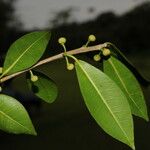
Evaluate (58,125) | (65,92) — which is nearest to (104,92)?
(58,125)

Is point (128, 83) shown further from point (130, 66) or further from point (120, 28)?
point (120, 28)

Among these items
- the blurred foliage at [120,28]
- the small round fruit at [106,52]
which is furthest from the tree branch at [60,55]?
the blurred foliage at [120,28]

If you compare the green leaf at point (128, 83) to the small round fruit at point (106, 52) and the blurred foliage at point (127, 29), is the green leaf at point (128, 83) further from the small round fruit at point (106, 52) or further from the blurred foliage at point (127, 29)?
the blurred foliage at point (127, 29)

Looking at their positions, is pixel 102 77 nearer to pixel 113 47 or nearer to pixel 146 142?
pixel 113 47

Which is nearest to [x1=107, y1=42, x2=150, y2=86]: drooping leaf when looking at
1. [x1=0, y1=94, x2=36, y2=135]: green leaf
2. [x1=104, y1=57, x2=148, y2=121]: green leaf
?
[x1=104, y1=57, x2=148, y2=121]: green leaf

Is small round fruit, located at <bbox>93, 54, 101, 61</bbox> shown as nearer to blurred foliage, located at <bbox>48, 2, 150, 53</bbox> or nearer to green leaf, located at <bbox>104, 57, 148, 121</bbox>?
green leaf, located at <bbox>104, 57, 148, 121</bbox>

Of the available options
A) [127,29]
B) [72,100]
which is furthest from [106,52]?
[127,29]
